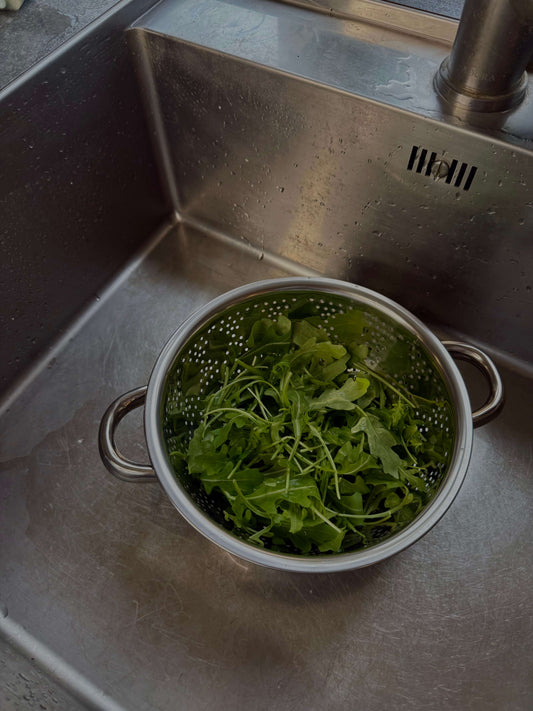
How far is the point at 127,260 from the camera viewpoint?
3.06 feet

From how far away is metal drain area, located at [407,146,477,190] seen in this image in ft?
2.15

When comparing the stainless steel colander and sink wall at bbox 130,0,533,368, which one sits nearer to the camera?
the stainless steel colander

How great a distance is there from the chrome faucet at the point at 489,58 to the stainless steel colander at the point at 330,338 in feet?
0.81

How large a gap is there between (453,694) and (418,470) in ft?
0.78

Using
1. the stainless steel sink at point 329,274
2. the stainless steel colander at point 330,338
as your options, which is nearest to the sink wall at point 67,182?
the stainless steel sink at point 329,274

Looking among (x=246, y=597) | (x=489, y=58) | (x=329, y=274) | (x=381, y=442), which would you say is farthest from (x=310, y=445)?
(x=489, y=58)

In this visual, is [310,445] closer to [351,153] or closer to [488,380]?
[488,380]

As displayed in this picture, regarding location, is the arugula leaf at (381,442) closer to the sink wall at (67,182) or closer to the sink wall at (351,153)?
the sink wall at (351,153)

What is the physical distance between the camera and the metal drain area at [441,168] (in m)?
0.66

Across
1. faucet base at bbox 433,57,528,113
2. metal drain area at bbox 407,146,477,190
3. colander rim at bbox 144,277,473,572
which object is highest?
faucet base at bbox 433,57,528,113

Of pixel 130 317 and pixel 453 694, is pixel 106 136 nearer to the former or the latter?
pixel 130 317

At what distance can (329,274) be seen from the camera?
0.89 meters

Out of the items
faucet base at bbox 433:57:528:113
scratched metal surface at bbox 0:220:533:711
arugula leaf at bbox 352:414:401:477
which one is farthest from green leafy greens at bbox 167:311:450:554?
faucet base at bbox 433:57:528:113

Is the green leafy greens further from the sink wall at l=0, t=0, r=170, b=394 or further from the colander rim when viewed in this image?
the sink wall at l=0, t=0, r=170, b=394
